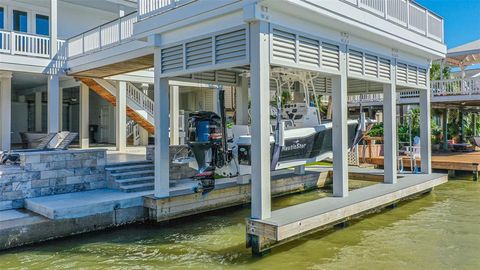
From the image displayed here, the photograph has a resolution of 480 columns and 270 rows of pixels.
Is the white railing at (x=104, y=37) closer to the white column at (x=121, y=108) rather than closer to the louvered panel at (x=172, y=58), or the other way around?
the white column at (x=121, y=108)

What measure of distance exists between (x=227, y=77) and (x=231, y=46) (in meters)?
3.09

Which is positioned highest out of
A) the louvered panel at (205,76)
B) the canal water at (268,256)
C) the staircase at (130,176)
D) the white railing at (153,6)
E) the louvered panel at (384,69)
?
the white railing at (153,6)

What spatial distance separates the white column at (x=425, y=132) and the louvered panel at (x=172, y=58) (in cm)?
706

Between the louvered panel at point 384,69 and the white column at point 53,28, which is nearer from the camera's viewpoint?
the louvered panel at point 384,69

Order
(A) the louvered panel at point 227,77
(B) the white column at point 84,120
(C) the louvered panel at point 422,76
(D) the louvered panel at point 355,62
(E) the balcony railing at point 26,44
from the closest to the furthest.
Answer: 1. (D) the louvered panel at point 355,62
2. (A) the louvered panel at point 227,77
3. (C) the louvered panel at point 422,76
4. (E) the balcony railing at point 26,44
5. (B) the white column at point 84,120

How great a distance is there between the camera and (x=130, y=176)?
27.9 ft

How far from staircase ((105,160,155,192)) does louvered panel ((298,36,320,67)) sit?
14.2 feet

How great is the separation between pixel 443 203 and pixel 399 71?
3369mm

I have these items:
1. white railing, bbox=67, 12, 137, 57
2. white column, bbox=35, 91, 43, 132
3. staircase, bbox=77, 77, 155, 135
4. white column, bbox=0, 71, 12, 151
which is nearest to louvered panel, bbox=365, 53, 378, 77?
white railing, bbox=67, 12, 137, 57

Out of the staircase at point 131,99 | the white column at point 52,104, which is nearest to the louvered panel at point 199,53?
the white column at point 52,104

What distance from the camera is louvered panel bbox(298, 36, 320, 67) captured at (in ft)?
20.1

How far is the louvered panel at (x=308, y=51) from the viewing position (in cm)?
614

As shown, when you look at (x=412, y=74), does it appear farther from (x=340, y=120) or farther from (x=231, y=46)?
(x=231, y=46)

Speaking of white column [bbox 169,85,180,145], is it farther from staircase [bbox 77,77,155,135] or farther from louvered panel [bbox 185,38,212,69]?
louvered panel [bbox 185,38,212,69]
